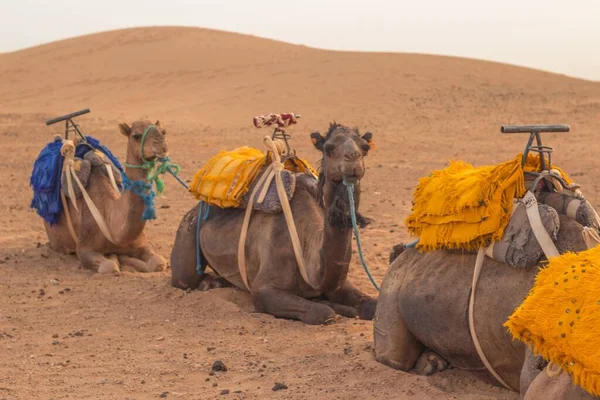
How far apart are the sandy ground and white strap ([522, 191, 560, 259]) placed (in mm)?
912

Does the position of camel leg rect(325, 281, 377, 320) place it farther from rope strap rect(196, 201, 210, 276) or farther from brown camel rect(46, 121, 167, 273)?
brown camel rect(46, 121, 167, 273)

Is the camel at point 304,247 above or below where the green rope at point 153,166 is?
below

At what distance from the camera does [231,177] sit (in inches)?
335

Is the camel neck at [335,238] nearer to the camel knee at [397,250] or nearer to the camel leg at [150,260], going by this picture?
the camel knee at [397,250]

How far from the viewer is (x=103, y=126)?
24984 mm

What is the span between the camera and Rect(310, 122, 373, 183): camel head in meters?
6.46

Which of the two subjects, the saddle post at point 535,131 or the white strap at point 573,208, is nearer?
the white strap at point 573,208

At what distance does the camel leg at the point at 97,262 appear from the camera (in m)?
9.68

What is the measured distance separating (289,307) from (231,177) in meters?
1.50

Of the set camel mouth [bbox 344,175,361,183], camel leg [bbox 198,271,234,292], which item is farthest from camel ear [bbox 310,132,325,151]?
camel leg [bbox 198,271,234,292]

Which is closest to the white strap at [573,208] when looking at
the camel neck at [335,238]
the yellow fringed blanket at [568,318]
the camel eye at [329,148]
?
the yellow fringed blanket at [568,318]

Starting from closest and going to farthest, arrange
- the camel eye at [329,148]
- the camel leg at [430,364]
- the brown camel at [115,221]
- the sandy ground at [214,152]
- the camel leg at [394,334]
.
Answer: the camel leg at [430,364] → the camel leg at [394,334] → the sandy ground at [214,152] → the camel eye at [329,148] → the brown camel at [115,221]

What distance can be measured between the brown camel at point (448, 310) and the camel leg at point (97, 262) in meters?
4.27

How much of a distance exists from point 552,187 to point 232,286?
4.07m
